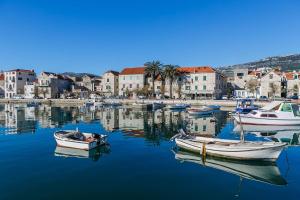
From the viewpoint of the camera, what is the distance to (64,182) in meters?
17.1

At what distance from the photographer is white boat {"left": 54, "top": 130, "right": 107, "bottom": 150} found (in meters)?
25.1

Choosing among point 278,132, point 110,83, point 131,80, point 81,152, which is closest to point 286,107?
point 278,132

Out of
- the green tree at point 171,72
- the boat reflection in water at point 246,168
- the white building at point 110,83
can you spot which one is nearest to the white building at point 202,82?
the green tree at point 171,72

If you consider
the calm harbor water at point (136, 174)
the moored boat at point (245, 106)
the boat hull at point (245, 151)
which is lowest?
the calm harbor water at point (136, 174)

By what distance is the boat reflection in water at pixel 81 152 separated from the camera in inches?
932

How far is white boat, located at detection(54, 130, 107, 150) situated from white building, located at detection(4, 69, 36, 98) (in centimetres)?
13091

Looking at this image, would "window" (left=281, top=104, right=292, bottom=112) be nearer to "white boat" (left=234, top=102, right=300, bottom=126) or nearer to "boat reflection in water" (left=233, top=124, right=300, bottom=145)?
"white boat" (left=234, top=102, right=300, bottom=126)

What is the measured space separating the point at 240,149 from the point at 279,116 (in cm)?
2432

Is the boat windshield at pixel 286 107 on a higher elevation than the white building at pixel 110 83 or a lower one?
lower

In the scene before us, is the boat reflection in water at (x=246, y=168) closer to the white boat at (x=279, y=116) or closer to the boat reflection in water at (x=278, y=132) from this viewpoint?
the boat reflection in water at (x=278, y=132)

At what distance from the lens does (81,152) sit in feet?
81.3

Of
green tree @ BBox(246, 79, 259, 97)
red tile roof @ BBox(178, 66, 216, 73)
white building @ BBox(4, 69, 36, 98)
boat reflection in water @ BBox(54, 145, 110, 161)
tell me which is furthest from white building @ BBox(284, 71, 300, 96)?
white building @ BBox(4, 69, 36, 98)

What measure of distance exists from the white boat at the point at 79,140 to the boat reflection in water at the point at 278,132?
761 inches

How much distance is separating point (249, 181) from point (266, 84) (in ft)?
299
